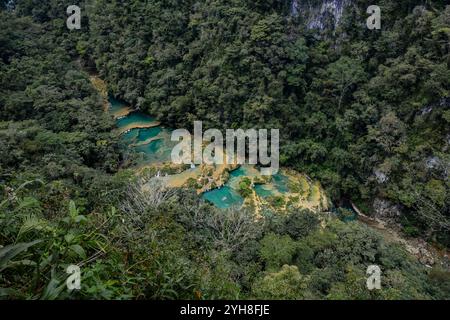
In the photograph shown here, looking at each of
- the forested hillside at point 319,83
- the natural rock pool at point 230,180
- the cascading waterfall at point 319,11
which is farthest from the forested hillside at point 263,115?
the natural rock pool at point 230,180

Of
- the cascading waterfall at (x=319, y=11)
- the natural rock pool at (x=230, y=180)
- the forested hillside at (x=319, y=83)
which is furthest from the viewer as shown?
the cascading waterfall at (x=319, y=11)

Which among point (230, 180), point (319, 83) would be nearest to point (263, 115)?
point (319, 83)

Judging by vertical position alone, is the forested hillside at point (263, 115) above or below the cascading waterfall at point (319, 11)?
below

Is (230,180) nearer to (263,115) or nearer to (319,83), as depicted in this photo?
(263,115)

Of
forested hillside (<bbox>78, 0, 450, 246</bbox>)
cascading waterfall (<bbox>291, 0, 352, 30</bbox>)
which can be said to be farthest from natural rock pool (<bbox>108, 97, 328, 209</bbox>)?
cascading waterfall (<bbox>291, 0, 352, 30</bbox>)

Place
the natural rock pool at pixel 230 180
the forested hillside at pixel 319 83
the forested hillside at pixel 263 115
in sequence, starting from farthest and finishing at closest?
the natural rock pool at pixel 230 180, the forested hillside at pixel 319 83, the forested hillside at pixel 263 115

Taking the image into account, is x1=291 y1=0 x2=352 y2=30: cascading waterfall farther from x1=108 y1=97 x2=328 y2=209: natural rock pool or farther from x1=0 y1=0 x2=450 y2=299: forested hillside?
x1=108 y1=97 x2=328 y2=209: natural rock pool

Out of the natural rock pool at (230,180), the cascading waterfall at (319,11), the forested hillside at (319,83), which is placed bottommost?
the natural rock pool at (230,180)

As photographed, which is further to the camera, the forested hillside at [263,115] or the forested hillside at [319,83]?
the forested hillside at [319,83]

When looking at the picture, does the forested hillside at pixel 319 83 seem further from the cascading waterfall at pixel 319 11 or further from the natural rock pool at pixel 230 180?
the natural rock pool at pixel 230 180

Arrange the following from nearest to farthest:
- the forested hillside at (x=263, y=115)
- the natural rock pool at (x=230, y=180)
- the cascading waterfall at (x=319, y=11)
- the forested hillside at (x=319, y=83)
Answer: the forested hillside at (x=263, y=115) → the forested hillside at (x=319, y=83) → the natural rock pool at (x=230, y=180) → the cascading waterfall at (x=319, y=11)
